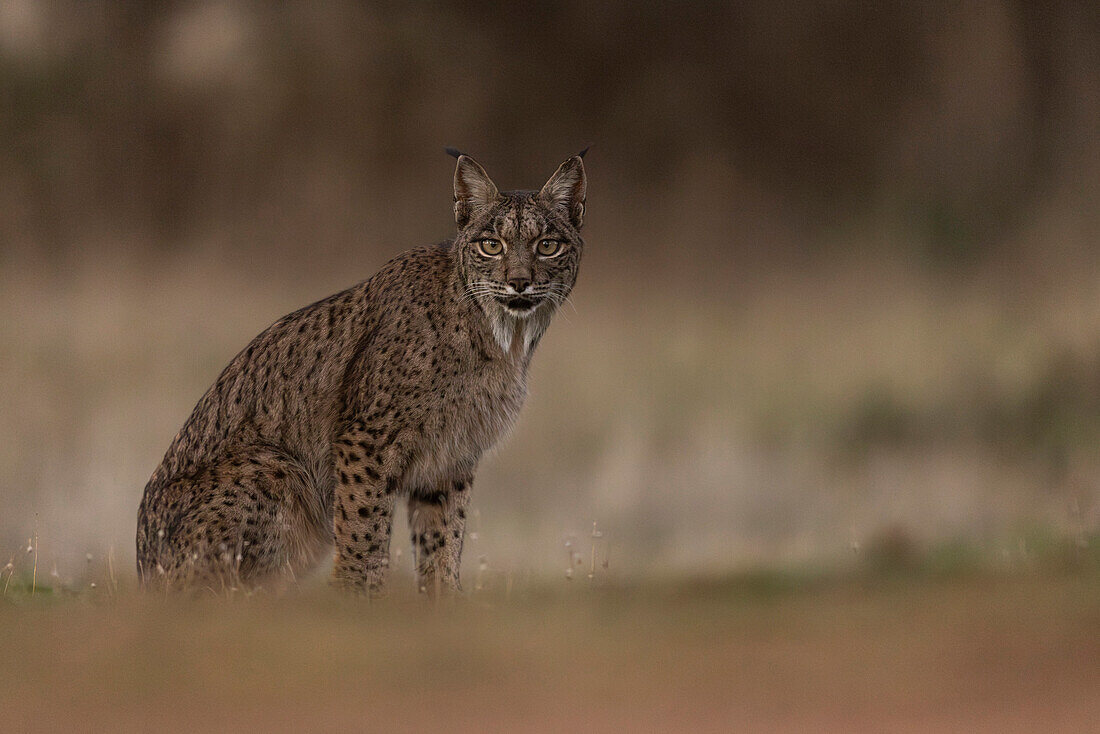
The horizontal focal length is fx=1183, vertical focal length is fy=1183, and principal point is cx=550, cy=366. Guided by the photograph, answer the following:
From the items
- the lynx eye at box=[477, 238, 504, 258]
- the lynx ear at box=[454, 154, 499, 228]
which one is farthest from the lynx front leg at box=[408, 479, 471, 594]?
the lynx ear at box=[454, 154, 499, 228]

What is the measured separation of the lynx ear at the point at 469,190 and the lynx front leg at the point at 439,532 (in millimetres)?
2078

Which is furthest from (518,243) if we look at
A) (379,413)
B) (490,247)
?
(379,413)

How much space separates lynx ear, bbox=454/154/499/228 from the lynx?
0.03 feet

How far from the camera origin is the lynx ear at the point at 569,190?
878 centimetres

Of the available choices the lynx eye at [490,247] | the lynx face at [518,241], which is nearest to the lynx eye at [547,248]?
the lynx face at [518,241]

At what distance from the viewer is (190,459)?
8742mm

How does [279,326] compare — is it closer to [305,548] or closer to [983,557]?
[305,548]

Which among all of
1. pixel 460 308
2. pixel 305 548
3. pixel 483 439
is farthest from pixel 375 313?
pixel 305 548

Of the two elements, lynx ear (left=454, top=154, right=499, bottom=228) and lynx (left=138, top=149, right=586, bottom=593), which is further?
lynx ear (left=454, top=154, right=499, bottom=228)

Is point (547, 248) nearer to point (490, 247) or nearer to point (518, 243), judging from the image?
point (518, 243)

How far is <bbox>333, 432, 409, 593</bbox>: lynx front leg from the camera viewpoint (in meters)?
8.54

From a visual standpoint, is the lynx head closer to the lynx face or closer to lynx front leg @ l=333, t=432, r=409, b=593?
the lynx face

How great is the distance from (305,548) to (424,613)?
3.76 meters

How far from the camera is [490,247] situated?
8.70 meters
